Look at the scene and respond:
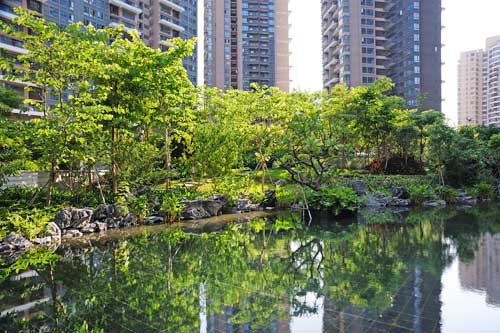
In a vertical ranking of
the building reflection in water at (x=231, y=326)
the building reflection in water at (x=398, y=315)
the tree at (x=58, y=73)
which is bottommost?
the building reflection in water at (x=231, y=326)

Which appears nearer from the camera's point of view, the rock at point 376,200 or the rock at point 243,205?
the rock at point 243,205

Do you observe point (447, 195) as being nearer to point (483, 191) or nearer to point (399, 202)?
point (399, 202)

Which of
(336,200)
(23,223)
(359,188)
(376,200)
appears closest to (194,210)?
(336,200)

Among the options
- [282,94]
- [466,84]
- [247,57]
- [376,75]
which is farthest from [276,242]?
[466,84]

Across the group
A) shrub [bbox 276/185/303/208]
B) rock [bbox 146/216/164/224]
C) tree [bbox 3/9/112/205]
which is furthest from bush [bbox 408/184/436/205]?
tree [bbox 3/9/112/205]

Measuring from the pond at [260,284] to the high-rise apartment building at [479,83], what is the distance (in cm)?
9288

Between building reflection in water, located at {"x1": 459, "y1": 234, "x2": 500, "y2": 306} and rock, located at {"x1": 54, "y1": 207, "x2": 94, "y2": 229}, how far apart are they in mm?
8920

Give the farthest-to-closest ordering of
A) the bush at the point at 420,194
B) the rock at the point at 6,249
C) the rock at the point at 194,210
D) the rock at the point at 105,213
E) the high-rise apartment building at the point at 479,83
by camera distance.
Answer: the high-rise apartment building at the point at 479,83 < the bush at the point at 420,194 < the rock at the point at 194,210 < the rock at the point at 105,213 < the rock at the point at 6,249

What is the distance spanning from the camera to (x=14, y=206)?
10.0 meters

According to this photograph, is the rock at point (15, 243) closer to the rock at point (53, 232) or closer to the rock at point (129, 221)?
the rock at point (53, 232)

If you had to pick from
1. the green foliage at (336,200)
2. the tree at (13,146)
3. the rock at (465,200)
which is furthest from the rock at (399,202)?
the tree at (13,146)

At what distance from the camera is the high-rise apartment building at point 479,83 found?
86.1 metres

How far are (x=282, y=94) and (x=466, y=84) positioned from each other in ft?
309

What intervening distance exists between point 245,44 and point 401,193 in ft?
212
